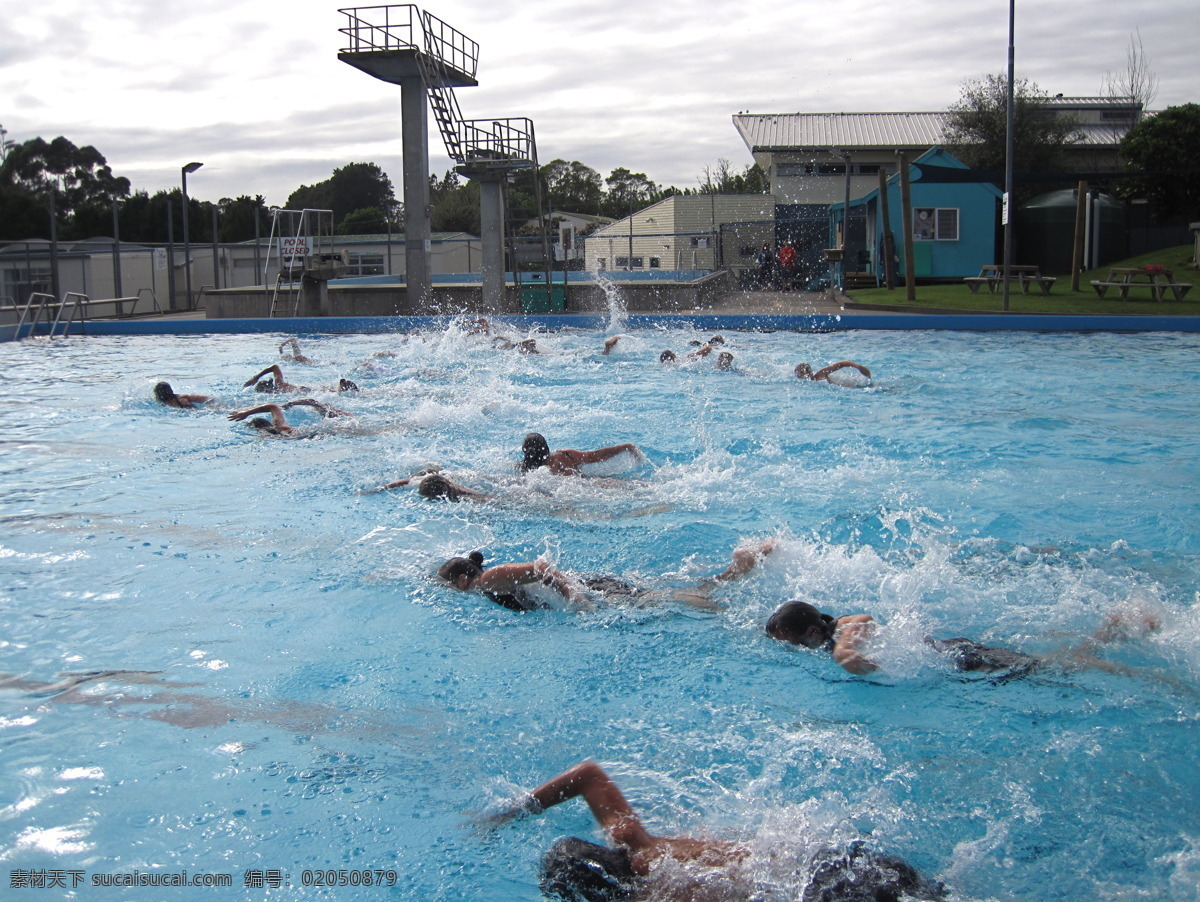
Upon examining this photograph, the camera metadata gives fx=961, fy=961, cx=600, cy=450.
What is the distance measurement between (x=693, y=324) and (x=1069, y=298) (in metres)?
7.84

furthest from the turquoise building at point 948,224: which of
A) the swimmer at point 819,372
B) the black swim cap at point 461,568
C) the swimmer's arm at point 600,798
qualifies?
the swimmer's arm at point 600,798

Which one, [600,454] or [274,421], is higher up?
[274,421]

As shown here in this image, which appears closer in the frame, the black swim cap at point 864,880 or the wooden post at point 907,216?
the black swim cap at point 864,880

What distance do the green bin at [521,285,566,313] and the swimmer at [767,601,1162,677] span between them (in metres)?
18.8

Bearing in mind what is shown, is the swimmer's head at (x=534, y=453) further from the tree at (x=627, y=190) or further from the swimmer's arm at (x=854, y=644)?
the tree at (x=627, y=190)

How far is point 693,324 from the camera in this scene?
19.7 meters

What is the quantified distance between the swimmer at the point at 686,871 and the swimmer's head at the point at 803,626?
1.63 metres

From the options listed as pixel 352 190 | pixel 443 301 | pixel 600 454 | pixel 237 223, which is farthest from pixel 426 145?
pixel 352 190

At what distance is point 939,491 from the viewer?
7.55 meters

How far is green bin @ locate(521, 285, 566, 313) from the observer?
23.0m

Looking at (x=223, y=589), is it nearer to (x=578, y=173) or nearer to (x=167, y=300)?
(x=167, y=300)

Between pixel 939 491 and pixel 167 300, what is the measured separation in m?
26.1

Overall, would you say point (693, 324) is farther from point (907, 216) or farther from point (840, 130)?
point (840, 130)

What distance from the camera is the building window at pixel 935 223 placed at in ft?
86.2
